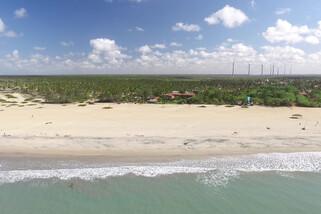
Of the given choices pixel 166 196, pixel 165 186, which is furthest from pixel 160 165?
pixel 166 196

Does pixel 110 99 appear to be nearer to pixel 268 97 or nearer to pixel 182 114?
pixel 182 114

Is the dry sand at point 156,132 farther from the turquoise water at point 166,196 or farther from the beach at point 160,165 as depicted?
Answer: the turquoise water at point 166,196

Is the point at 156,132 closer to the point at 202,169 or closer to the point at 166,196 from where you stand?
the point at 202,169

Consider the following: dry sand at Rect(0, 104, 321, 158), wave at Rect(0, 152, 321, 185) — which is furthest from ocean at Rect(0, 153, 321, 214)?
dry sand at Rect(0, 104, 321, 158)

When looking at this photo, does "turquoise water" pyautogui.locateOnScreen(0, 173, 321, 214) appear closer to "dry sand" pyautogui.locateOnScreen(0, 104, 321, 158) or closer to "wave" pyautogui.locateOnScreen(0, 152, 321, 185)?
"wave" pyautogui.locateOnScreen(0, 152, 321, 185)

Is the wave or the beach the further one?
the wave

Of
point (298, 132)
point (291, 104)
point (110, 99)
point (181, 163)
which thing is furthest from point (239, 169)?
point (110, 99)
